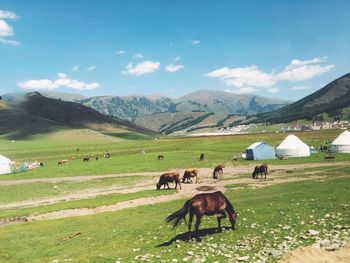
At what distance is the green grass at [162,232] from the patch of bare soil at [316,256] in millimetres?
742

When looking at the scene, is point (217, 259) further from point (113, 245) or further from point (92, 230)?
point (92, 230)

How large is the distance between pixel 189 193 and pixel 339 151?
177 feet

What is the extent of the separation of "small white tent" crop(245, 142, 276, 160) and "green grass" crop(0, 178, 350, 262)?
156 ft

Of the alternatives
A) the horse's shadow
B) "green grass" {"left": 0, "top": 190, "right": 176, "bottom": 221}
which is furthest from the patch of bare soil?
"green grass" {"left": 0, "top": 190, "right": 176, "bottom": 221}

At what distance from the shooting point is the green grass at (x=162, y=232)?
17.7 m

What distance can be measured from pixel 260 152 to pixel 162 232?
6138 centimetres

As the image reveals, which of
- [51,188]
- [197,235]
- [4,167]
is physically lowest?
[197,235]

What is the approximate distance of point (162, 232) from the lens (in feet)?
72.7

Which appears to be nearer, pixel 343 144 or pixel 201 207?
pixel 201 207

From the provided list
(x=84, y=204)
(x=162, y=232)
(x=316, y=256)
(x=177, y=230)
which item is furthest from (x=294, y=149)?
(x=316, y=256)

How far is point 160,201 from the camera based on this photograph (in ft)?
118

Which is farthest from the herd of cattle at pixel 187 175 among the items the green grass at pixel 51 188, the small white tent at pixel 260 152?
the small white tent at pixel 260 152

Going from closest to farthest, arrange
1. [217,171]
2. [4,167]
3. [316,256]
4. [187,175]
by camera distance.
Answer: [316,256]
[187,175]
[217,171]
[4,167]

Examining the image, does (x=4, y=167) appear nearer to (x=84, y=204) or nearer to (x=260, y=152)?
(x=84, y=204)
